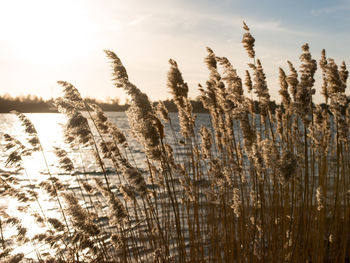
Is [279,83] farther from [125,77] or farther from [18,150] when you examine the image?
[18,150]

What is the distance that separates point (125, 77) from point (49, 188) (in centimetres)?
186

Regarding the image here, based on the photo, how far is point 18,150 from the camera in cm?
334

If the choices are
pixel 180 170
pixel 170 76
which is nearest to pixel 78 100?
pixel 170 76

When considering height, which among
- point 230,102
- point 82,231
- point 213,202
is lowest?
point 213,202

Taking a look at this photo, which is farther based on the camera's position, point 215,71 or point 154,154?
point 215,71

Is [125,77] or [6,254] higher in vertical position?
[125,77]

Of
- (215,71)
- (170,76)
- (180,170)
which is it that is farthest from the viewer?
(180,170)

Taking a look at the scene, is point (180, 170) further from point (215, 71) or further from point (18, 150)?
point (18, 150)

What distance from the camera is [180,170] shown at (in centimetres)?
453

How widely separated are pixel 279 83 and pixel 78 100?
2.66 metres

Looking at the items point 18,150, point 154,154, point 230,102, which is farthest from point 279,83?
point 18,150

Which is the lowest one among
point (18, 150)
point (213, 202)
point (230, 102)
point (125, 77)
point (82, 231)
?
point (213, 202)

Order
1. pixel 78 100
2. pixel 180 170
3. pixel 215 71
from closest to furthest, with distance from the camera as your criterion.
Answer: pixel 78 100
pixel 215 71
pixel 180 170

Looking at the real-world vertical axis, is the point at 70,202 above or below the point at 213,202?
above
